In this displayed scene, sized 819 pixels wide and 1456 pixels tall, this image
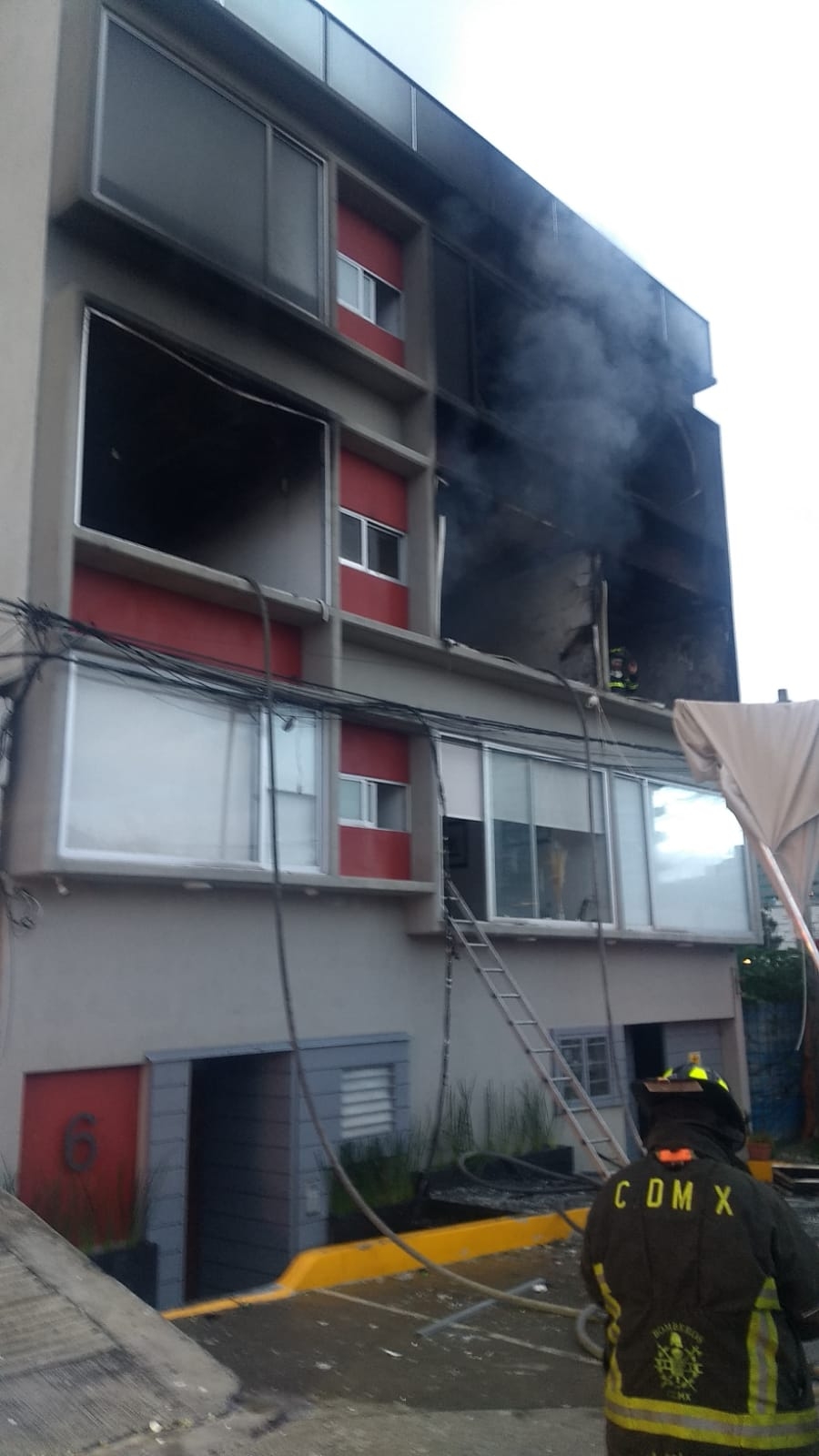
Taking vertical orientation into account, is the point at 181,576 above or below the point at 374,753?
above

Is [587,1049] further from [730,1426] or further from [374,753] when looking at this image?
[730,1426]

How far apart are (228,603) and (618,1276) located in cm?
783

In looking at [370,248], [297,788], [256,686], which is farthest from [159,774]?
[370,248]

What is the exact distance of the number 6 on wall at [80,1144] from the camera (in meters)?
8.20

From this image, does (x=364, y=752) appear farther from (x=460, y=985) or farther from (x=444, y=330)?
(x=444, y=330)

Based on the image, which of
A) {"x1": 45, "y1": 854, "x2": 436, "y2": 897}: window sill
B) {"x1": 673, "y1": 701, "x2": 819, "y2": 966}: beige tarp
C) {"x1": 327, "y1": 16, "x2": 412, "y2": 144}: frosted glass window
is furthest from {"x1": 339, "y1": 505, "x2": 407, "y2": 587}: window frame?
{"x1": 673, "y1": 701, "x2": 819, "y2": 966}: beige tarp

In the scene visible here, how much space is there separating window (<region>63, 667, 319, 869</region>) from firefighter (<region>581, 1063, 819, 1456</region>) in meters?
6.00

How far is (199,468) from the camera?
11.9 metres

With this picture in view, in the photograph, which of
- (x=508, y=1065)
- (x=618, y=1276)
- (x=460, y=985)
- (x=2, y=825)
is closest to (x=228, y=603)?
→ (x=2, y=825)

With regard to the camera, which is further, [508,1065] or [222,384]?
[508,1065]

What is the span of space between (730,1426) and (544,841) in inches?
391

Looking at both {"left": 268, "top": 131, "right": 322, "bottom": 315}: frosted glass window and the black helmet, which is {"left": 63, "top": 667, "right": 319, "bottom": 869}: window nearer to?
{"left": 268, "top": 131, "right": 322, "bottom": 315}: frosted glass window

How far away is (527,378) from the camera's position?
46.8ft

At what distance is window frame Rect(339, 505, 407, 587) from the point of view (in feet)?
38.5
